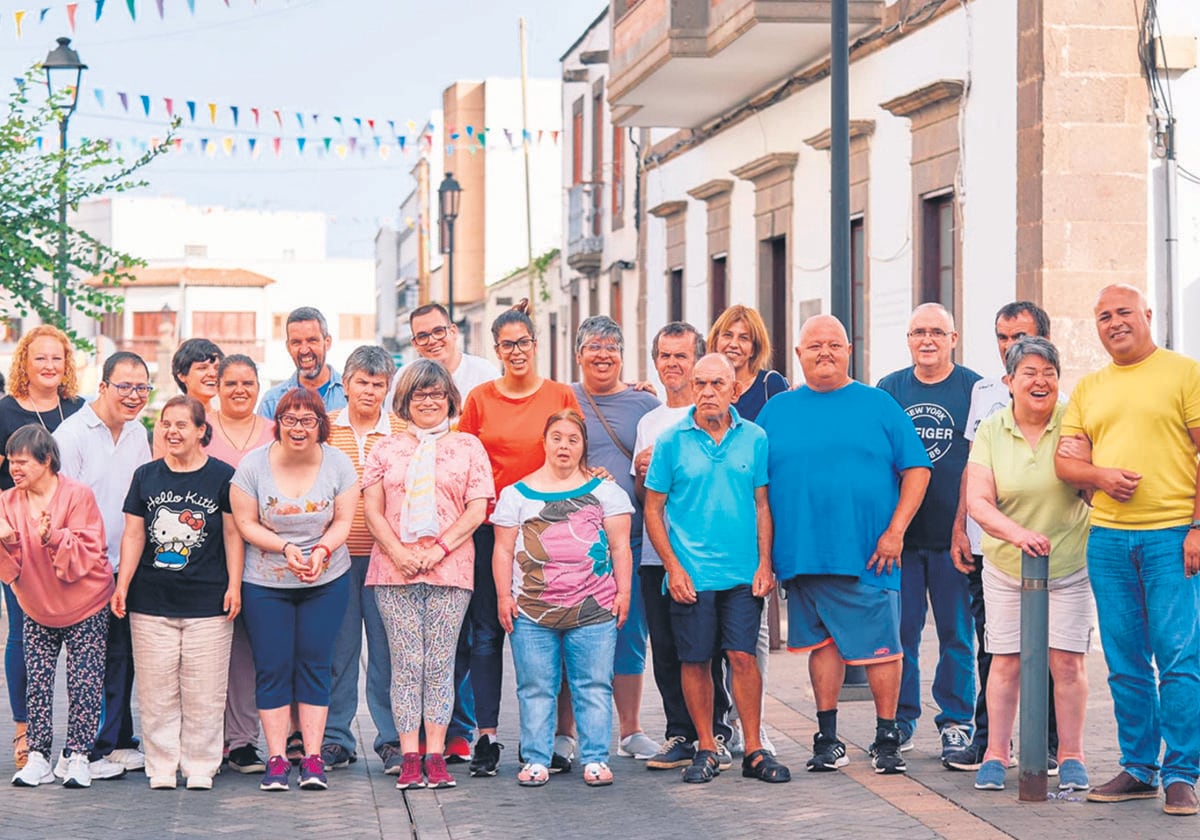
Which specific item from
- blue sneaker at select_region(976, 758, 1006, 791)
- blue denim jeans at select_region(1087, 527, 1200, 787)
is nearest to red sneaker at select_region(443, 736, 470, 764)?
blue sneaker at select_region(976, 758, 1006, 791)

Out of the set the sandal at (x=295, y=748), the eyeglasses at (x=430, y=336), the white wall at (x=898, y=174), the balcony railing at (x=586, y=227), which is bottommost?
the sandal at (x=295, y=748)

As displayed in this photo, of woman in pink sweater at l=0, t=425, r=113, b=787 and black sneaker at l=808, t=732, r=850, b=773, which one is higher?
woman in pink sweater at l=0, t=425, r=113, b=787

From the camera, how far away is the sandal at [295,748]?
28.0 ft

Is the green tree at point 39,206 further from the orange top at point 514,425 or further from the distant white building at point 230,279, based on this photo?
the distant white building at point 230,279

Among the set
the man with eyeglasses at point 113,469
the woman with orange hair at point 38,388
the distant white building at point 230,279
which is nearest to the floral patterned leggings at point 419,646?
the man with eyeglasses at point 113,469

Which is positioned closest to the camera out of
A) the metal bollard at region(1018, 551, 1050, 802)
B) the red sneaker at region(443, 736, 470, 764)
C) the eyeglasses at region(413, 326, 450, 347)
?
the metal bollard at region(1018, 551, 1050, 802)

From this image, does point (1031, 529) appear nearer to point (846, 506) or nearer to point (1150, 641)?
point (1150, 641)

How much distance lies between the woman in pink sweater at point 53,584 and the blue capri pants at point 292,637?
0.66 m

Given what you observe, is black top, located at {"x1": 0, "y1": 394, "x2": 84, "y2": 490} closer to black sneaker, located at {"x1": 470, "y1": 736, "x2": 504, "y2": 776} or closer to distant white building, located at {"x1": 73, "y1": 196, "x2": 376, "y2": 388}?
black sneaker, located at {"x1": 470, "y1": 736, "x2": 504, "y2": 776}

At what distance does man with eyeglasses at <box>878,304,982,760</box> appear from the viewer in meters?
8.60

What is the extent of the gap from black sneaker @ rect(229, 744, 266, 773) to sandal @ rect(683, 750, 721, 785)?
1.86 m

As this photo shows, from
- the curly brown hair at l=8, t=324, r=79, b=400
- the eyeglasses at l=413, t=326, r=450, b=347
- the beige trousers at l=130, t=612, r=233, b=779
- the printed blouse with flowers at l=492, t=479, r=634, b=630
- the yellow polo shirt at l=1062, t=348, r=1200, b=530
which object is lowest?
the beige trousers at l=130, t=612, r=233, b=779

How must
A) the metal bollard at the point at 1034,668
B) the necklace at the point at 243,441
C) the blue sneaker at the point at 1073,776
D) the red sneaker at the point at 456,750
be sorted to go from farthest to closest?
the red sneaker at the point at 456,750 < the necklace at the point at 243,441 < the blue sneaker at the point at 1073,776 < the metal bollard at the point at 1034,668

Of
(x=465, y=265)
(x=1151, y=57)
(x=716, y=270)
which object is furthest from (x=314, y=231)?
(x=1151, y=57)
